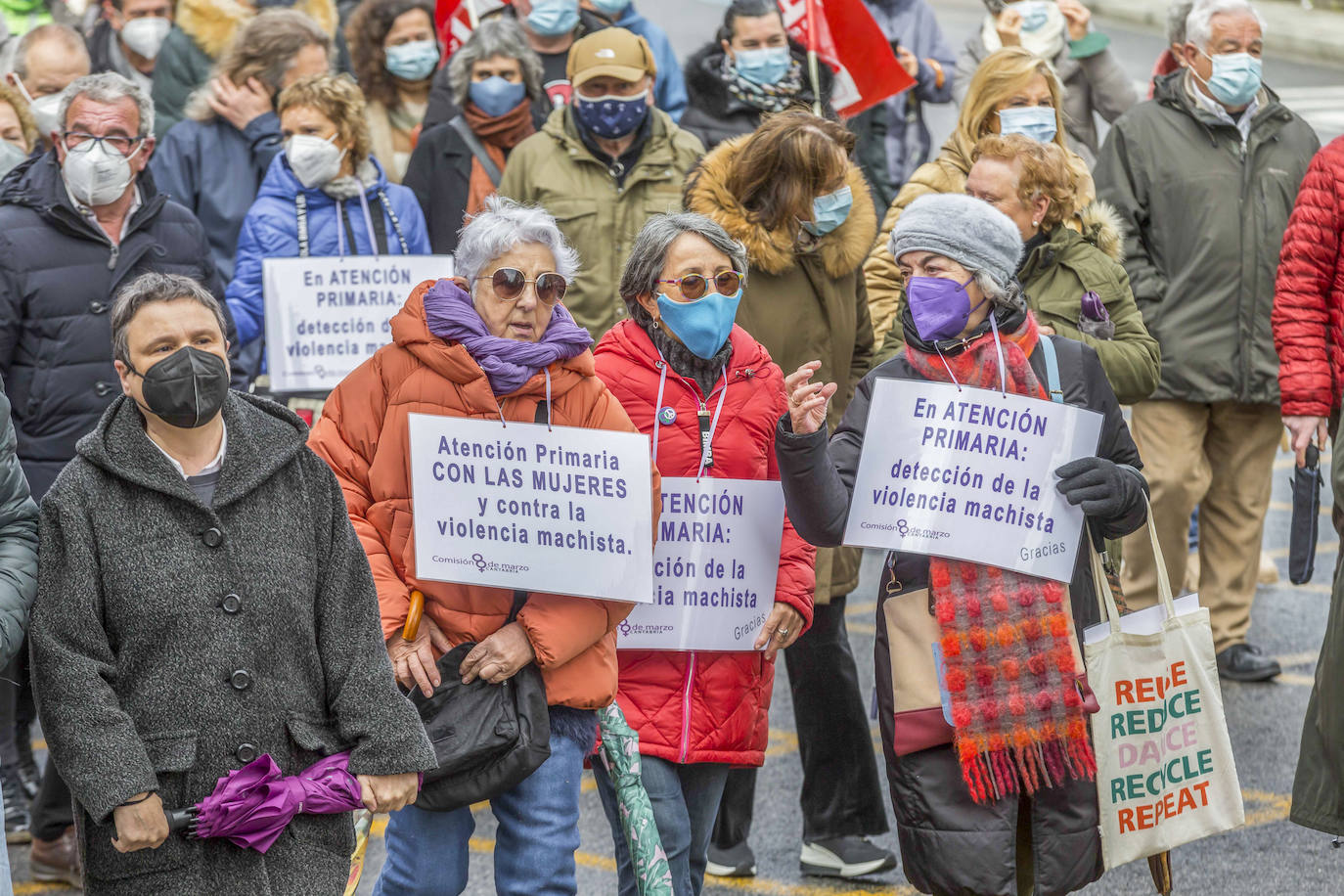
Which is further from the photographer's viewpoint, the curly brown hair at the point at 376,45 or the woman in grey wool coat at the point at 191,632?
the curly brown hair at the point at 376,45

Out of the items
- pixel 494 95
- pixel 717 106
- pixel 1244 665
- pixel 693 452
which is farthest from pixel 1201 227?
pixel 693 452

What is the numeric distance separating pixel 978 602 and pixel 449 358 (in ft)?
4.63

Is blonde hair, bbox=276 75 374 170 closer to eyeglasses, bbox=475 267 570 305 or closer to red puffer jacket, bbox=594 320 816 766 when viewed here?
red puffer jacket, bbox=594 320 816 766

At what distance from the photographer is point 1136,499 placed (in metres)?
4.54

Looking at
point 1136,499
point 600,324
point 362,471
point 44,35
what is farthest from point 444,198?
point 1136,499

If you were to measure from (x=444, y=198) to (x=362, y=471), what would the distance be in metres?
3.55

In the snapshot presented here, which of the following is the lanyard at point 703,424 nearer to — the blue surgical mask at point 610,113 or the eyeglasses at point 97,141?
the eyeglasses at point 97,141

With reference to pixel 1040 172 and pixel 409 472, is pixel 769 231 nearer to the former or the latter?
pixel 1040 172

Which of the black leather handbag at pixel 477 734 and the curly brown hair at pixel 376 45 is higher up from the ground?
the curly brown hair at pixel 376 45

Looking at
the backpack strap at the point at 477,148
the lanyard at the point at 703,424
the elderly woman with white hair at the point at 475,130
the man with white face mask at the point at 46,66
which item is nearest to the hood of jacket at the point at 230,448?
the lanyard at the point at 703,424

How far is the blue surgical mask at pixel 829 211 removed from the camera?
18.6 feet

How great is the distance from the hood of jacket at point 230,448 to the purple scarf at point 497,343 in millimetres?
494

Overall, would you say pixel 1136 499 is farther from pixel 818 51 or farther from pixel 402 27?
pixel 402 27

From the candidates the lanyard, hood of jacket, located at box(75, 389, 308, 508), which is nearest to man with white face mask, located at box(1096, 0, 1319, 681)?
the lanyard
